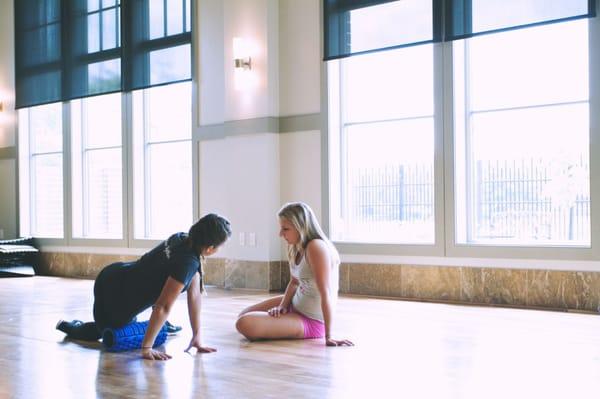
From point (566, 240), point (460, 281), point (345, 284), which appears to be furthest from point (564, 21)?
point (345, 284)

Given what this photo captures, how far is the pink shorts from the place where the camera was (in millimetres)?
4773

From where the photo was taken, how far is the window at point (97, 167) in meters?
9.91

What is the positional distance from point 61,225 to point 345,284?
4.79 m

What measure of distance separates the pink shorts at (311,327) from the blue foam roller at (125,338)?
2.83 feet

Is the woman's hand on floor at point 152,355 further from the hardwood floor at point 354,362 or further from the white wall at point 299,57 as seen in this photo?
the white wall at point 299,57

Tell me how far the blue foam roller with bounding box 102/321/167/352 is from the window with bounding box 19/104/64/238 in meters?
6.37

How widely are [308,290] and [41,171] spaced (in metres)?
7.28

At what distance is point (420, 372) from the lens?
3799 mm

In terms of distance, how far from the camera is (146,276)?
4242mm

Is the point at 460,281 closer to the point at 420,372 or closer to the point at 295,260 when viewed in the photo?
the point at 295,260

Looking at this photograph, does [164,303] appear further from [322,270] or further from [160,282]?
[322,270]

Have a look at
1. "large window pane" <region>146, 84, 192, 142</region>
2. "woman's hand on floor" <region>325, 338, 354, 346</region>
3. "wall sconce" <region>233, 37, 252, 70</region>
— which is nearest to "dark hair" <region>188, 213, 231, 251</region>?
"woman's hand on floor" <region>325, 338, 354, 346</region>

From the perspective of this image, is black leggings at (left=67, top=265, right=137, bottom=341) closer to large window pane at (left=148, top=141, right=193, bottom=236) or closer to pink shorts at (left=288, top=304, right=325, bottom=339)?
pink shorts at (left=288, top=304, right=325, bottom=339)

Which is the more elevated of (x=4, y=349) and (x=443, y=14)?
(x=443, y=14)
